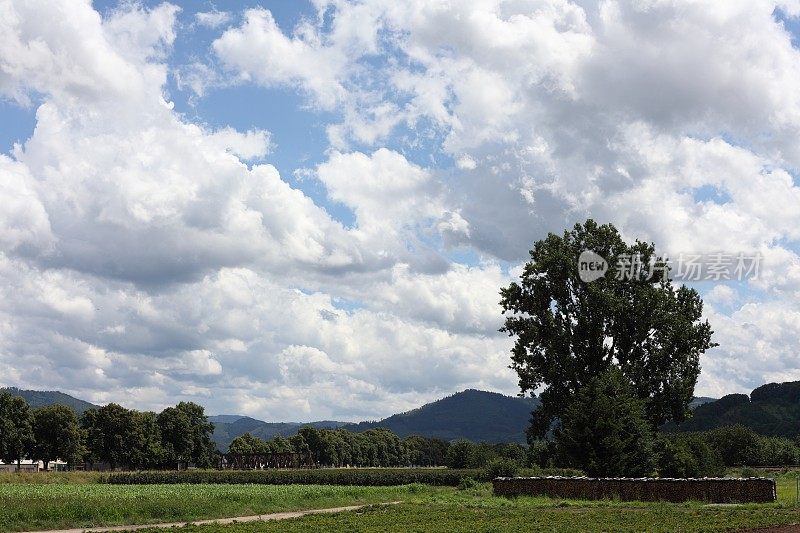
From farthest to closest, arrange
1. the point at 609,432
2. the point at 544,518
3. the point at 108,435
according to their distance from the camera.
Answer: the point at 108,435
the point at 609,432
the point at 544,518

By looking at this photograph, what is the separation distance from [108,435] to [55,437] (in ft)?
29.3

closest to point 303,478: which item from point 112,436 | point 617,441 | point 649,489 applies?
point 112,436

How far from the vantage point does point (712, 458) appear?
61.7 metres

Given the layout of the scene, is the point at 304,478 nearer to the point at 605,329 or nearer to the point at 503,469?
the point at 503,469

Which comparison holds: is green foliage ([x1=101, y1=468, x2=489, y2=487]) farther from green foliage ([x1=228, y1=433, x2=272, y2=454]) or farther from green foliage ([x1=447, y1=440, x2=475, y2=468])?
green foliage ([x1=228, y1=433, x2=272, y2=454])

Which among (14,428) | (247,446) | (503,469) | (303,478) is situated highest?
(14,428)

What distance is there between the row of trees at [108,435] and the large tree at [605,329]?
278 ft

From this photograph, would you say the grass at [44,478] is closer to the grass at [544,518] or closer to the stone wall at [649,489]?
the grass at [544,518]

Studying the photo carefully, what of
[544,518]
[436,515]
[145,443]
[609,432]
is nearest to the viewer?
[544,518]

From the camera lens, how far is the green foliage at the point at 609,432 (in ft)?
182

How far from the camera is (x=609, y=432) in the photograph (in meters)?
55.9

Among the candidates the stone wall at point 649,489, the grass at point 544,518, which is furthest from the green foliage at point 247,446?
the grass at point 544,518

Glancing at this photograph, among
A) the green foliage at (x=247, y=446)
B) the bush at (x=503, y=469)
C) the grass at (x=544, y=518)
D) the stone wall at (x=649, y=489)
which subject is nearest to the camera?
the grass at (x=544, y=518)

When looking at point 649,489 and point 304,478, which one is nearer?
point 649,489
